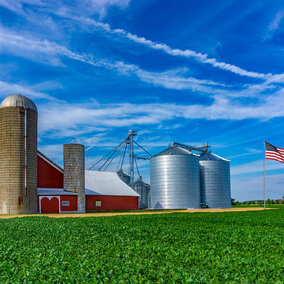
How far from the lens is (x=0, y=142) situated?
46969 mm

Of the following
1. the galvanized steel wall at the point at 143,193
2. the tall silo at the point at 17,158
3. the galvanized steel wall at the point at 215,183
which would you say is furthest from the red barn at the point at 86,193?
the galvanized steel wall at the point at 215,183

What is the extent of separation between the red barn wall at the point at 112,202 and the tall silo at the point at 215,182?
13238 millimetres

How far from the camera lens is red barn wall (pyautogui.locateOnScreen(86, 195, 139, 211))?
5678 cm

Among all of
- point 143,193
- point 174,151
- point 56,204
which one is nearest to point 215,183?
point 174,151

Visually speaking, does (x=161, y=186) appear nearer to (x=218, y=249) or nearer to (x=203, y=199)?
(x=203, y=199)

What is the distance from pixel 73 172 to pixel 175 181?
58.8 feet

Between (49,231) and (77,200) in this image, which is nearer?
(49,231)

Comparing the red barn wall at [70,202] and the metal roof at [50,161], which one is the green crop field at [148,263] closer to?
the red barn wall at [70,202]

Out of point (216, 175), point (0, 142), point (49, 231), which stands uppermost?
point (0, 142)

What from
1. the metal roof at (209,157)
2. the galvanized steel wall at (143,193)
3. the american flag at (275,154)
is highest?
the metal roof at (209,157)

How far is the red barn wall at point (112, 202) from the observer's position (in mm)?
56781

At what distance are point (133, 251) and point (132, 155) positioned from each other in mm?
62278

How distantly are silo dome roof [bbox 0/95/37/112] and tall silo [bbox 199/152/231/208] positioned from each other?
34.3 m

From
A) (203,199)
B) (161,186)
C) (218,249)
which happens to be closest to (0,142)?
(161,186)
